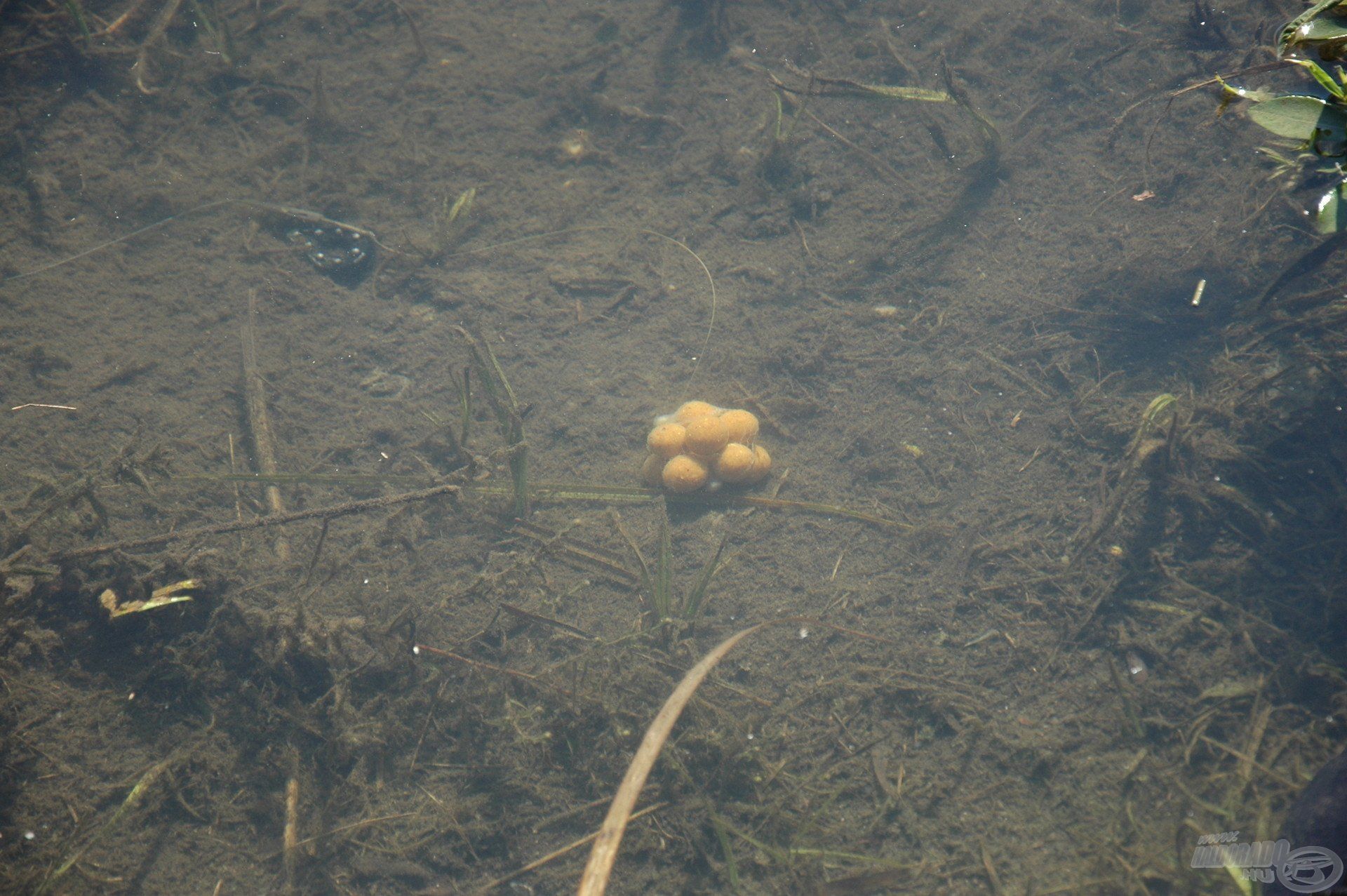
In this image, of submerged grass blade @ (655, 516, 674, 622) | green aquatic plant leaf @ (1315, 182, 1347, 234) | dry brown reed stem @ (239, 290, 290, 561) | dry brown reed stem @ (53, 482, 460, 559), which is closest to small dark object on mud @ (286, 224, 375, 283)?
dry brown reed stem @ (239, 290, 290, 561)

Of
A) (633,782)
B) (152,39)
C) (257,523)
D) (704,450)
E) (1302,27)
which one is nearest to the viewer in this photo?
(1302,27)

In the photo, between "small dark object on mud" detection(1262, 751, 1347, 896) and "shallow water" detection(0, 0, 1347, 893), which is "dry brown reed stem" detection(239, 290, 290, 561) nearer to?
"shallow water" detection(0, 0, 1347, 893)

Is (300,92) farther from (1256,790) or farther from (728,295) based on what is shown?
(1256,790)

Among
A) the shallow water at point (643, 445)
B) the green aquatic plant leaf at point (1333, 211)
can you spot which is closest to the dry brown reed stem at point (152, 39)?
the shallow water at point (643, 445)

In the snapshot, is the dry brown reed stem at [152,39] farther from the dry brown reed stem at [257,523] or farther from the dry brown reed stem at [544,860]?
the dry brown reed stem at [544,860]

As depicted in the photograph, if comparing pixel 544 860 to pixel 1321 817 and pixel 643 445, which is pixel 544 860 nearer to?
pixel 643 445

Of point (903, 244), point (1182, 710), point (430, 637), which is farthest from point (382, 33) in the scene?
point (1182, 710)

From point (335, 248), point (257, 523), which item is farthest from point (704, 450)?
point (335, 248)
